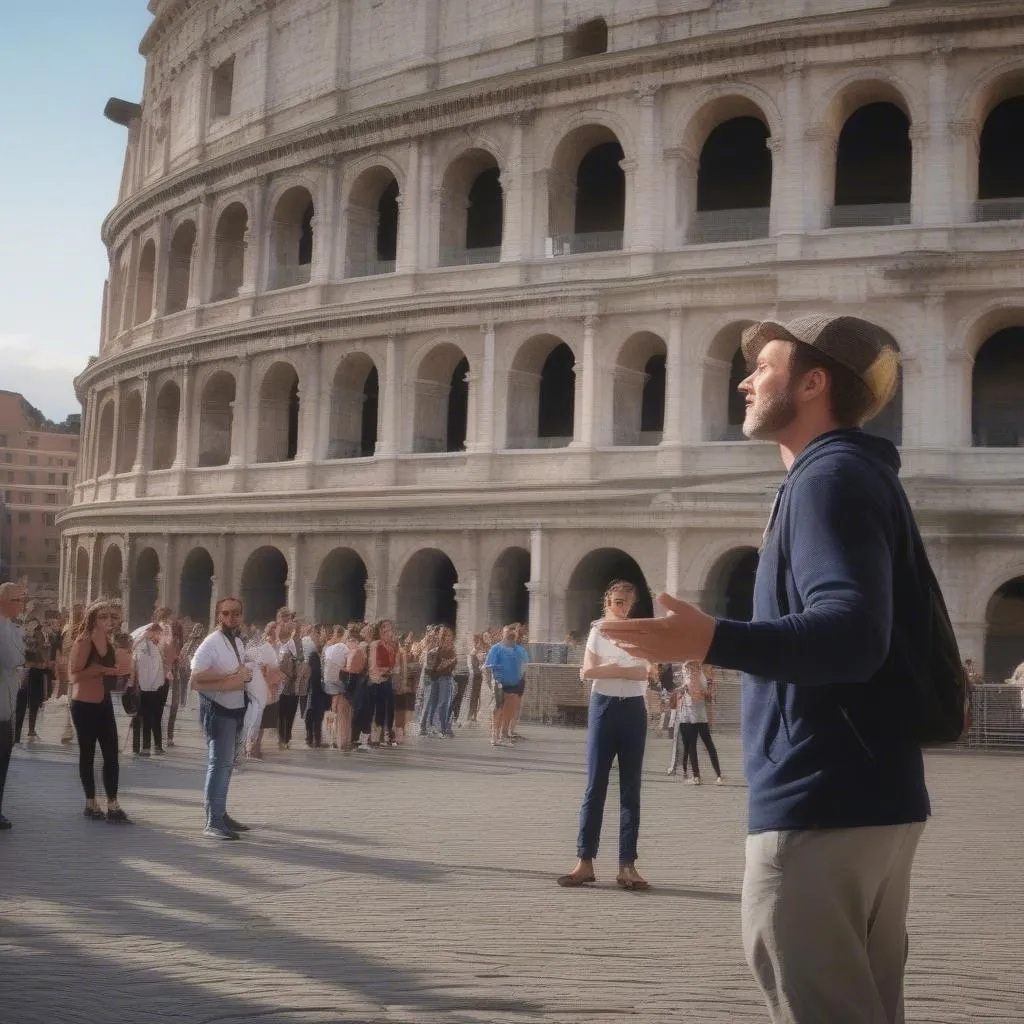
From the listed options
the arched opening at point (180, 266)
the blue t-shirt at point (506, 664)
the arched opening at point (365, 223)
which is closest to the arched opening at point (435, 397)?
the arched opening at point (365, 223)

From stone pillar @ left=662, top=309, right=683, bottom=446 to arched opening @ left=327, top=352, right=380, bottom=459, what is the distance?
700cm

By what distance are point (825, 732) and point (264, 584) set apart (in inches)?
1227

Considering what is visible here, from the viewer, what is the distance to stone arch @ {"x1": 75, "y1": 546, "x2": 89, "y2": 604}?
38.8 m

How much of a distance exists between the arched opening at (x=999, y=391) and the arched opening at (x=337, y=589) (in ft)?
39.9

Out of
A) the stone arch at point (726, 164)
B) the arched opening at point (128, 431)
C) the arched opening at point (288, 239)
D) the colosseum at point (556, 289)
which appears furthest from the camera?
the arched opening at point (128, 431)

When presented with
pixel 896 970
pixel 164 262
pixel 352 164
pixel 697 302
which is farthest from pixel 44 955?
pixel 164 262

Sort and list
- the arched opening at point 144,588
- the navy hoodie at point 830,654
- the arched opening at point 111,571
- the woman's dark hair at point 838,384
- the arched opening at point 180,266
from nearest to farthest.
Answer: the navy hoodie at point 830,654 < the woman's dark hair at point 838,384 < the arched opening at point 144,588 < the arched opening at point 180,266 < the arched opening at point 111,571

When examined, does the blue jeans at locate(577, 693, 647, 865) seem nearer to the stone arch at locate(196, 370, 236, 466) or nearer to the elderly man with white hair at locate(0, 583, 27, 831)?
the elderly man with white hair at locate(0, 583, 27, 831)

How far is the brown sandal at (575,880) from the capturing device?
806 centimetres

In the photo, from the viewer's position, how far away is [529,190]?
28125 mm

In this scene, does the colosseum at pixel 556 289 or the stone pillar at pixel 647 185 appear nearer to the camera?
the colosseum at pixel 556 289

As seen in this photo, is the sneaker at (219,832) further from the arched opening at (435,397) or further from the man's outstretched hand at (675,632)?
the arched opening at (435,397)

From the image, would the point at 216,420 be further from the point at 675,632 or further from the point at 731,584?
the point at 675,632

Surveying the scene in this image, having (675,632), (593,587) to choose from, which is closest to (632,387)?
(593,587)
